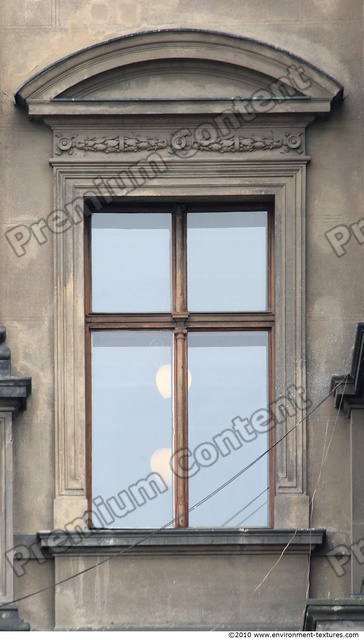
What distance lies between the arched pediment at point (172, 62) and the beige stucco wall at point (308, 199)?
194mm

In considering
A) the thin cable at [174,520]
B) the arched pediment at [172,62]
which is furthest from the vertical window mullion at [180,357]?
the arched pediment at [172,62]

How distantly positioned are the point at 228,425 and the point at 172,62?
302 cm

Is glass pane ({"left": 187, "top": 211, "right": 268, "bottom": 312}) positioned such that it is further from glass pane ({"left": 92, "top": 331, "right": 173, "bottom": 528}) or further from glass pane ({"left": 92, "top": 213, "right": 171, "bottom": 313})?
glass pane ({"left": 92, "top": 331, "right": 173, "bottom": 528})

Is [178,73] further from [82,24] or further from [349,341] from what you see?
[349,341]

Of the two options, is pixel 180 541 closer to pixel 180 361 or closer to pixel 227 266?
pixel 180 361

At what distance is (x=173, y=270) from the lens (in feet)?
57.9

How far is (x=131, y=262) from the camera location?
17.7 m

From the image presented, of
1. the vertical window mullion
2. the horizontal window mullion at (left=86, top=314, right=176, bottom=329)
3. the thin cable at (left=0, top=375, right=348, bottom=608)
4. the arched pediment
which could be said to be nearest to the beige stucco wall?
the thin cable at (left=0, top=375, right=348, bottom=608)

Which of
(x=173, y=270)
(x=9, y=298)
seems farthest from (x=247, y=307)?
(x=9, y=298)

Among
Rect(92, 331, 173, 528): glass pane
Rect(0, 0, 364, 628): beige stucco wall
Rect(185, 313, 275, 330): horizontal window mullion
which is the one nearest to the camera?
Rect(0, 0, 364, 628): beige stucco wall

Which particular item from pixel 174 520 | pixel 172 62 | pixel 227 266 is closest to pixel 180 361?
pixel 227 266

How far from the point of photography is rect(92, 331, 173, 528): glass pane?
678 inches

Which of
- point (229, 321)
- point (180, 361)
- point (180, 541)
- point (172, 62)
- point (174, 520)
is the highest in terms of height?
point (172, 62)

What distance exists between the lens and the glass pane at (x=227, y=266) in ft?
57.8
